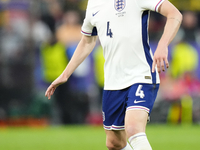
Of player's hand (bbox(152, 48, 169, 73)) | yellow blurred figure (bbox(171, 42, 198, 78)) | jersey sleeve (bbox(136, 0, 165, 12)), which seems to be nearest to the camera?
player's hand (bbox(152, 48, 169, 73))

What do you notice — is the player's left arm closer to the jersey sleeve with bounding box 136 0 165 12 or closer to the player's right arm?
the jersey sleeve with bounding box 136 0 165 12

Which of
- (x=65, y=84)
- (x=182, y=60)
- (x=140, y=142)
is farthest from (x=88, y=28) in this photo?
(x=182, y=60)

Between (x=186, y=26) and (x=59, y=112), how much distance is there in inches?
169

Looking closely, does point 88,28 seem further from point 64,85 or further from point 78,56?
point 64,85

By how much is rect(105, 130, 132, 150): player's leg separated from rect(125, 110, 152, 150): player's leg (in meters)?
0.61

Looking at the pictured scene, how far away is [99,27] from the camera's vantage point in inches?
201

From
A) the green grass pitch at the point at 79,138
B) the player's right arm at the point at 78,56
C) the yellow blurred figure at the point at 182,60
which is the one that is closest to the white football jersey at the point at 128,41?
the player's right arm at the point at 78,56

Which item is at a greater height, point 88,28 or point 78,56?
point 88,28

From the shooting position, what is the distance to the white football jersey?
4.85 m

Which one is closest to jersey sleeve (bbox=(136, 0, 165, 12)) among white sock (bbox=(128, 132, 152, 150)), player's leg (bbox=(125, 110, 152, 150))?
player's leg (bbox=(125, 110, 152, 150))

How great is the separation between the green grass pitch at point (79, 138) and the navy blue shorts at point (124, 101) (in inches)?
138

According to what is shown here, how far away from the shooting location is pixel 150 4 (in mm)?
4668

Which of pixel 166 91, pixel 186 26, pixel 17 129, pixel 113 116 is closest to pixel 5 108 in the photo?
pixel 17 129

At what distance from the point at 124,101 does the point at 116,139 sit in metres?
0.53
